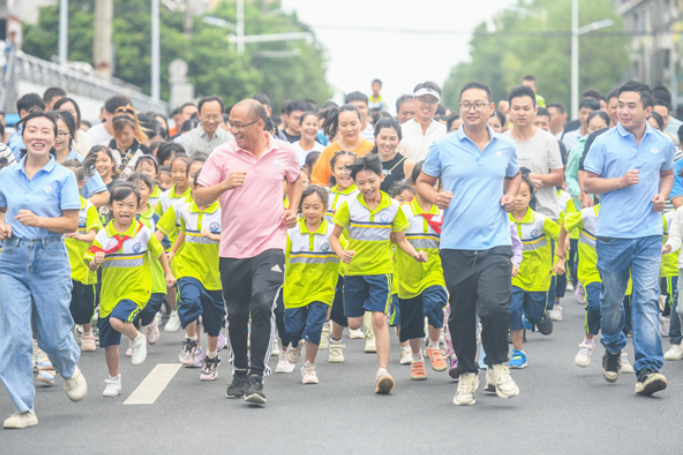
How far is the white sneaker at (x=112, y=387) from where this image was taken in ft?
25.5

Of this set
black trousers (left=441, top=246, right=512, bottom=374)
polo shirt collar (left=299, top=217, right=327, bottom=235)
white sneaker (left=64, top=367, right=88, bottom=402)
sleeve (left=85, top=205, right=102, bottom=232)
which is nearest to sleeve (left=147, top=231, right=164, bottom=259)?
sleeve (left=85, top=205, right=102, bottom=232)

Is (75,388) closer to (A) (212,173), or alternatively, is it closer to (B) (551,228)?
(A) (212,173)

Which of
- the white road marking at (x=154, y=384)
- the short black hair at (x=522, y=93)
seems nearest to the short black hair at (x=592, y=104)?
the short black hair at (x=522, y=93)

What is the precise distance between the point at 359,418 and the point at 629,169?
2.72 m

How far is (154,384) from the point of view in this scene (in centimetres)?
824

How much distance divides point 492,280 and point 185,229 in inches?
115

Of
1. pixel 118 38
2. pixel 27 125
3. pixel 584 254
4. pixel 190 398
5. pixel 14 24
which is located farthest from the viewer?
pixel 118 38

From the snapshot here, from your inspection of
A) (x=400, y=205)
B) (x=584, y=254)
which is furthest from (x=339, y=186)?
(x=584, y=254)

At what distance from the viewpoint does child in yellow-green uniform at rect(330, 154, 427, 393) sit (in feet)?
27.6

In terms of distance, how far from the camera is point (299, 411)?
7160 mm

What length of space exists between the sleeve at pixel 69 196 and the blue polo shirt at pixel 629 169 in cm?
367

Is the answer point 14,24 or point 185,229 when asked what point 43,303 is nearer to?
point 185,229

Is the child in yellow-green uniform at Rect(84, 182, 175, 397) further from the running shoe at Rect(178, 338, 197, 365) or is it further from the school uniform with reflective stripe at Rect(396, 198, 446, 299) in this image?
the school uniform with reflective stripe at Rect(396, 198, 446, 299)

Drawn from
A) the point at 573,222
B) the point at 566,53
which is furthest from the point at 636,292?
the point at 566,53
